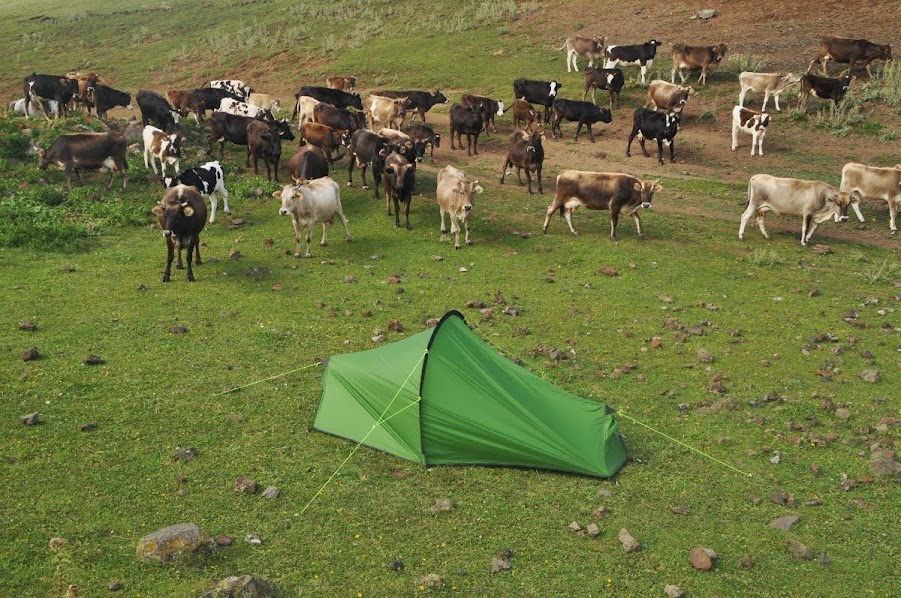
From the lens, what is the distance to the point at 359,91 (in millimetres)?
36812

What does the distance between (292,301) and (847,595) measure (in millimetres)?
10068

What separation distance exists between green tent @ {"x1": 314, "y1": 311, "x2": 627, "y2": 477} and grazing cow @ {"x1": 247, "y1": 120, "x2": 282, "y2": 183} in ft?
41.1

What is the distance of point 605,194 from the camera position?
1953 centimetres

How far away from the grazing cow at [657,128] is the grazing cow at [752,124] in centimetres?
208

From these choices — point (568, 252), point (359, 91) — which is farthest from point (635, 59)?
point (568, 252)

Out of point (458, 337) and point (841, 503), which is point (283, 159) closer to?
point (458, 337)

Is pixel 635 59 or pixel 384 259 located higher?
pixel 635 59

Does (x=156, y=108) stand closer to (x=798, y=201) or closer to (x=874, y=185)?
(x=798, y=201)

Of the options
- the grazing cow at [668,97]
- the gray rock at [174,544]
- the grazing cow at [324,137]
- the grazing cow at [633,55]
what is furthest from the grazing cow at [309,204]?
the grazing cow at [633,55]

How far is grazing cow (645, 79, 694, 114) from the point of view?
29.2 meters

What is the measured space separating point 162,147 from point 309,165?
12.5 ft

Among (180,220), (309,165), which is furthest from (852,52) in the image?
(180,220)

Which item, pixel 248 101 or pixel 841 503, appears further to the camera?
pixel 248 101

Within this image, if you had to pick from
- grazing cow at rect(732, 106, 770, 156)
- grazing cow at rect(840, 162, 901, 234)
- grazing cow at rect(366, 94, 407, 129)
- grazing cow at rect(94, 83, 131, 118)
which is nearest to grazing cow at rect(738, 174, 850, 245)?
grazing cow at rect(840, 162, 901, 234)
